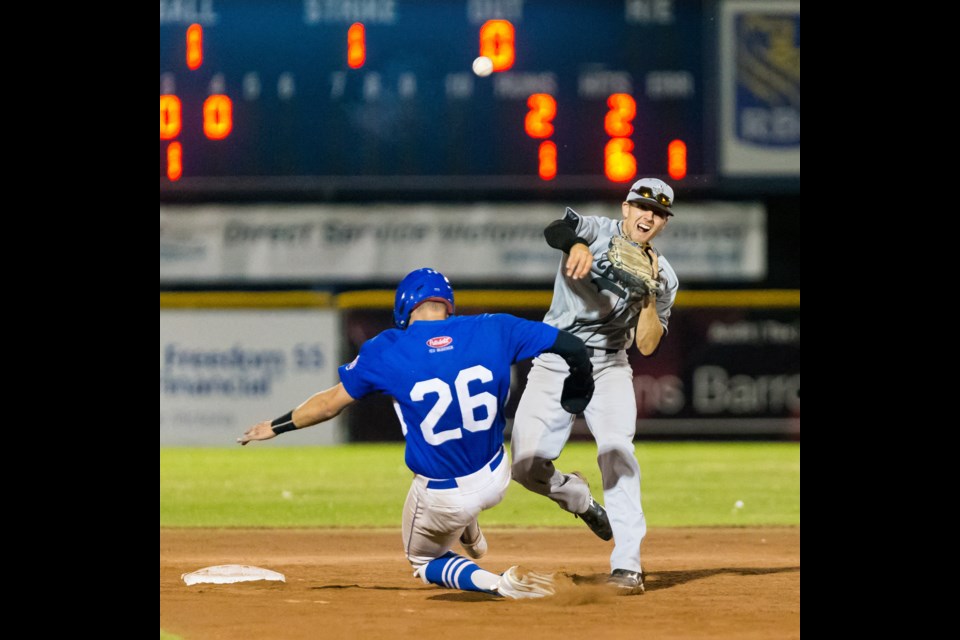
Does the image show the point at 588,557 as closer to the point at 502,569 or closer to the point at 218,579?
the point at 502,569

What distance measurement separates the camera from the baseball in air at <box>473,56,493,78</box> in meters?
12.4

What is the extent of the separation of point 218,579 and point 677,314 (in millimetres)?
8533

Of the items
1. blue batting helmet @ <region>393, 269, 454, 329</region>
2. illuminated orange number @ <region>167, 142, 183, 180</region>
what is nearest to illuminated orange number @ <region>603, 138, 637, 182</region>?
illuminated orange number @ <region>167, 142, 183, 180</region>

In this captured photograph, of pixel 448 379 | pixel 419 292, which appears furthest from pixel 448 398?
pixel 419 292

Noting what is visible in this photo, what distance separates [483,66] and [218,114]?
243 centimetres

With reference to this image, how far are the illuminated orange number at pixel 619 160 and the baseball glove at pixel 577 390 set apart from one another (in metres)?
7.17

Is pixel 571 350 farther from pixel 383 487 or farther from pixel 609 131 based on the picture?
pixel 609 131

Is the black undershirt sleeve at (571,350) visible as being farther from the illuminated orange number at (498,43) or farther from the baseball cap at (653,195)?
the illuminated orange number at (498,43)

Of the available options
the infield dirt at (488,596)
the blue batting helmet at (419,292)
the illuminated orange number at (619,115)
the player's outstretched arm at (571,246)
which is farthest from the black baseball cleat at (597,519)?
the illuminated orange number at (619,115)

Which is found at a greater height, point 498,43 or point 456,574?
point 498,43

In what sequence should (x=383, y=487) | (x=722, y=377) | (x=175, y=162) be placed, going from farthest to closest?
(x=722, y=377) < (x=175, y=162) < (x=383, y=487)

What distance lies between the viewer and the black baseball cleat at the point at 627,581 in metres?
5.74

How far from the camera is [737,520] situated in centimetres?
926

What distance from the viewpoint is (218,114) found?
12.6 metres
